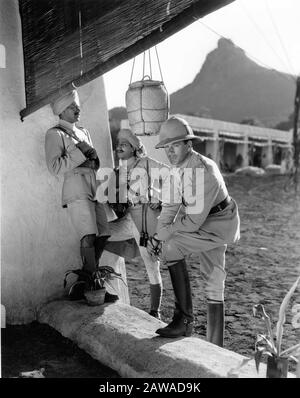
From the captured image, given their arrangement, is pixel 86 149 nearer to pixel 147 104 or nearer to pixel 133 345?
pixel 147 104

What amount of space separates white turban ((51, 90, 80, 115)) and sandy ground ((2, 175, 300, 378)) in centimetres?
177

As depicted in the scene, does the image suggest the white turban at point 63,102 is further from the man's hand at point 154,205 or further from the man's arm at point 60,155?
the man's hand at point 154,205

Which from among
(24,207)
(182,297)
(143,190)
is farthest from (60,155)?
(182,297)

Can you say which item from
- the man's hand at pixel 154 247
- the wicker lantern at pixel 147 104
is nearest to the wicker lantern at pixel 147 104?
the wicker lantern at pixel 147 104

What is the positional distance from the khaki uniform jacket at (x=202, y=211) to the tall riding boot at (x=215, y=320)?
0.47 metres

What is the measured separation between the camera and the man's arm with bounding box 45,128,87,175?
13.2 feet

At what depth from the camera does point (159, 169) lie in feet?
14.5

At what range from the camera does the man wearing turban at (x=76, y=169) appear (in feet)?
13.2

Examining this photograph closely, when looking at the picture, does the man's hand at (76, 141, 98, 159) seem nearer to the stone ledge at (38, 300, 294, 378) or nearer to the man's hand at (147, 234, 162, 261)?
the man's hand at (147, 234, 162, 261)

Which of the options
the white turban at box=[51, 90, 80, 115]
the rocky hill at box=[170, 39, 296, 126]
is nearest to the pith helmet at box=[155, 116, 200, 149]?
the white turban at box=[51, 90, 80, 115]

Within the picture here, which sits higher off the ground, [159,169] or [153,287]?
[159,169]

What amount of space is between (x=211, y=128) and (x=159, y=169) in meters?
25.6
